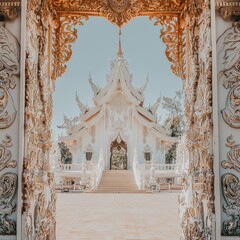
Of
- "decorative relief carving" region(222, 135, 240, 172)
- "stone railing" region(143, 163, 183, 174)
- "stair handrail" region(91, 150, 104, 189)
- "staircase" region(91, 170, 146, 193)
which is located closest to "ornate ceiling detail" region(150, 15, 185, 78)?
"decorative relief carving" region(222, 135, 240, 172)

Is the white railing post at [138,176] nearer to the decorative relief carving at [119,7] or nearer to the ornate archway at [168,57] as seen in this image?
the ornate archway at [168,57]

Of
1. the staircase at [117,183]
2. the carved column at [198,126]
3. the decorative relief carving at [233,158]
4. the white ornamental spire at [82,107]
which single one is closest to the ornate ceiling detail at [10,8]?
the carved column at [198,126]

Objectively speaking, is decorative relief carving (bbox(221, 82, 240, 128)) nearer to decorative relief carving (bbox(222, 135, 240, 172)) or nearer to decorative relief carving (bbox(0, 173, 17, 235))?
decorative relief carving (bbox(222, 135, 240, 172))

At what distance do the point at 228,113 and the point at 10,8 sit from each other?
2.34 m

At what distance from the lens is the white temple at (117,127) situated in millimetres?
27047

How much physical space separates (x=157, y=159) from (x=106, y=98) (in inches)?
188

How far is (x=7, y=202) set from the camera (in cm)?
426

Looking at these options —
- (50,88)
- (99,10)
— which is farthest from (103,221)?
(99,10)

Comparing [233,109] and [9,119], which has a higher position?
[233,109]

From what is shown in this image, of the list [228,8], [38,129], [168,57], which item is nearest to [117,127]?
[168,57]

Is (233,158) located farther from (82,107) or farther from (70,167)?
(82,107)

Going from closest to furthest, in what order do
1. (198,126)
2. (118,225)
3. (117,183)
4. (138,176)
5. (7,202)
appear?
1. (7,202)
2. (198,126)
3. (118,225)
4. (138,176)
5. (117,183)

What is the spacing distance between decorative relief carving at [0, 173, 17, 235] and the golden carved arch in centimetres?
204

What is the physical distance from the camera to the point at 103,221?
918 centimetres
